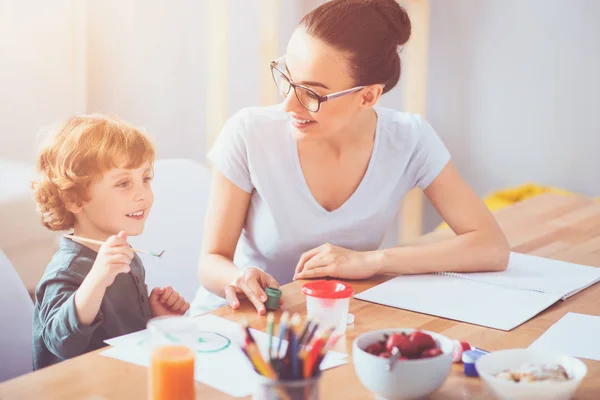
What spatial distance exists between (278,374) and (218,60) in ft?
8.83

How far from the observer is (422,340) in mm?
1189

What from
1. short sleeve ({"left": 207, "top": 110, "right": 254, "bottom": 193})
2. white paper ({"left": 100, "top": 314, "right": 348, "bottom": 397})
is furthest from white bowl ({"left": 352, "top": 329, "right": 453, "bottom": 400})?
short sleeve ({"left": 207, "top": 110, "right": 254, "bottom": 193})

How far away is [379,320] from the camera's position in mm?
1564

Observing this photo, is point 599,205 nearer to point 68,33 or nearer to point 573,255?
point 573,255

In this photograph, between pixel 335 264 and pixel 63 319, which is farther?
pixel 335 264

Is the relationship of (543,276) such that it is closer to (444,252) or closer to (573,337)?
(444,252)

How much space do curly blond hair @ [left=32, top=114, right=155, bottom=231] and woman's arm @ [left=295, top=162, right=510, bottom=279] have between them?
420 mm

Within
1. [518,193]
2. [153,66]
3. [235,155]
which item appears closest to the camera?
[235,155]

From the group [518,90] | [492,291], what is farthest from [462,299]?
[518,90]

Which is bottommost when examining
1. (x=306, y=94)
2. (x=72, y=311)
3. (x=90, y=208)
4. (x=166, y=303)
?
(x=166, y=303)

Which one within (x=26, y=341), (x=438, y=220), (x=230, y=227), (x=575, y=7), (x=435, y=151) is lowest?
(x=438, y=220)

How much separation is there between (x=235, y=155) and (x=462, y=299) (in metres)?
0.62

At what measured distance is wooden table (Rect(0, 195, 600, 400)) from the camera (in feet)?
3.99

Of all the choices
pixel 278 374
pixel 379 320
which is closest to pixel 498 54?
pixel 379 320
